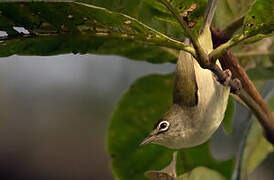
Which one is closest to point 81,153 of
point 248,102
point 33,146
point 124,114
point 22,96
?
point 33,146

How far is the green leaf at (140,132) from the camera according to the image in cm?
91

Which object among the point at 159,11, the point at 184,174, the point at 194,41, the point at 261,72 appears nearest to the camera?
the point at 194,41

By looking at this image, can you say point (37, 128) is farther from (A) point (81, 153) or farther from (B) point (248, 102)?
(B) point (248, 102)

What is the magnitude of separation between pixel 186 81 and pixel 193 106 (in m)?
0.03

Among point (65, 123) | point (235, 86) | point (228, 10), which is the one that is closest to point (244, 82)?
point (235, 86)

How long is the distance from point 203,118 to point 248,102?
0.09 metres

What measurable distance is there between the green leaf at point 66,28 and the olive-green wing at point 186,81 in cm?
4

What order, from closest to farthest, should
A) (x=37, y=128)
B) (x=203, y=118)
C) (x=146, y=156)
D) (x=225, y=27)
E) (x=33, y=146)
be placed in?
1. (x=203, y=118)
2. (x=225, y=27)
3. (x=146, y=156)
4. (x=33, y=146)
5. (x=37, y=128)

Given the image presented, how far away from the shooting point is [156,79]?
91 cm

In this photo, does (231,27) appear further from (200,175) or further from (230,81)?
(200,175)

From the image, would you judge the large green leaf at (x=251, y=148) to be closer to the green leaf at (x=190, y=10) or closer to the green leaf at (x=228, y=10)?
the green leaf at (x=228, y=10)

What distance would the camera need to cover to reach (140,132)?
3.05 feet

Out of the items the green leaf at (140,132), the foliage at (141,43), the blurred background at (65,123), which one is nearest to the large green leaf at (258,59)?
the foliage at (141,43)

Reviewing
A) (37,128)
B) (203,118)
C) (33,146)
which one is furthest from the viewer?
(37,128)
